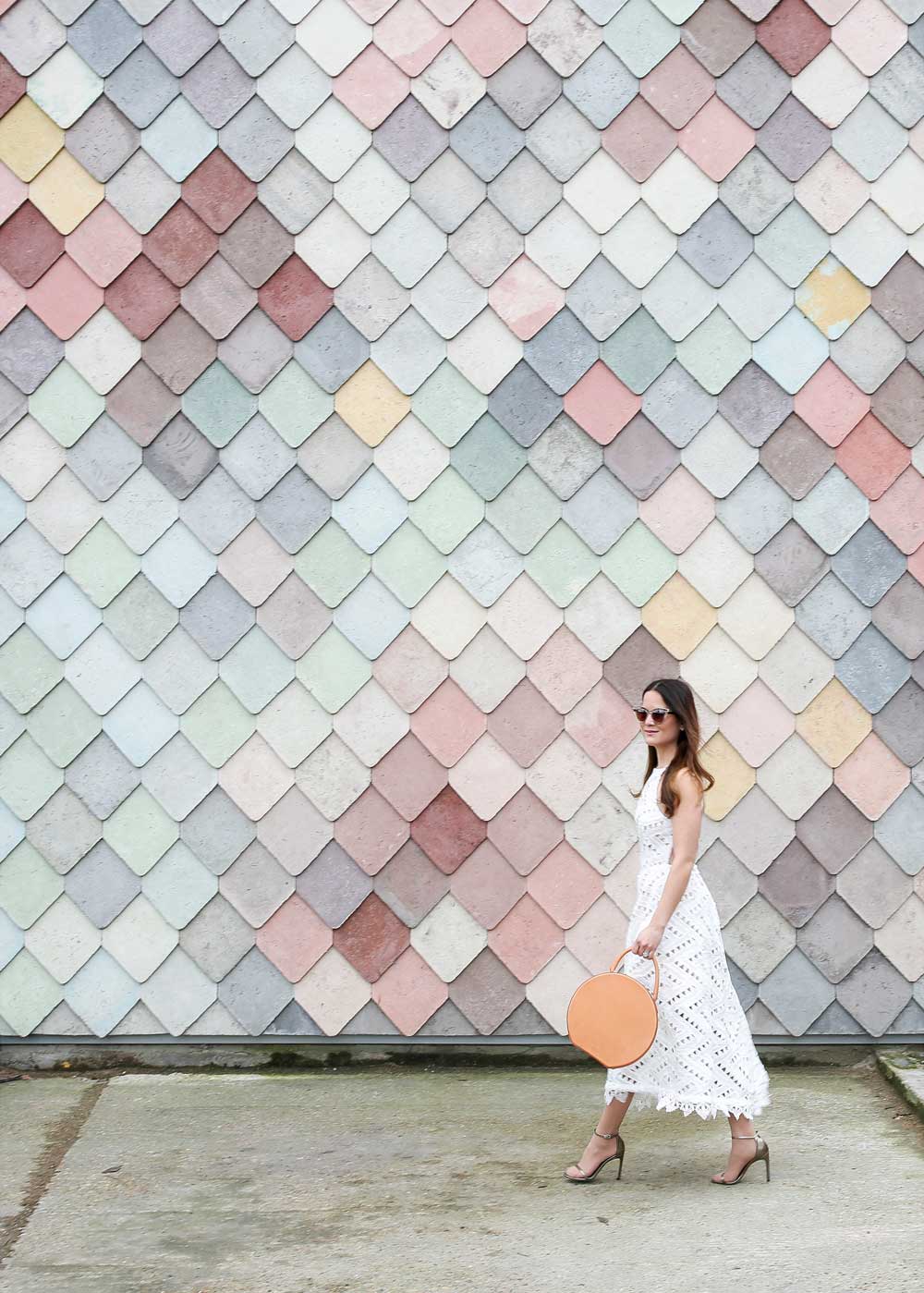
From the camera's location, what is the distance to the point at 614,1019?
3496mm

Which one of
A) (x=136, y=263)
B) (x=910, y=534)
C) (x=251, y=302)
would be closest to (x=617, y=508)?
(x=910, y=534)

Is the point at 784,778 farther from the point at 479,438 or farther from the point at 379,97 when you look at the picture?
the point at 379,97

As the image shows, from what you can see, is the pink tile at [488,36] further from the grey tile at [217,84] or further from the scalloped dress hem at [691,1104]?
the scalloped dress hem at [691,1104]

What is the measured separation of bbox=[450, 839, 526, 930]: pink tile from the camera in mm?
4582

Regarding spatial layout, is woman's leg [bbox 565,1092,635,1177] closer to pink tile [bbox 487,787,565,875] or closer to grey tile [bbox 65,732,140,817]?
pink tile [bbox 487,787,565,875]

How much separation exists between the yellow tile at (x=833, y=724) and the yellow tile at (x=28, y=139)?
309 centimetres

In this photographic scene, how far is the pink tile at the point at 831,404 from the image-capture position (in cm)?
462

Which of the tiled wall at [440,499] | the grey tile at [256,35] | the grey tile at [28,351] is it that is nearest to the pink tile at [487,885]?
the tiled wall at [440,499]

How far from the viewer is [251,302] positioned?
4.59 meters

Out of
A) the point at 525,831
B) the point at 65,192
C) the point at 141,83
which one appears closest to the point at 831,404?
the point at 525,831

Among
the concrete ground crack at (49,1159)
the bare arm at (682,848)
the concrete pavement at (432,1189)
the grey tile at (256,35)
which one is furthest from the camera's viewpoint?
the grey tile at (256,35)

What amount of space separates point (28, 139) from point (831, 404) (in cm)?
A: 278

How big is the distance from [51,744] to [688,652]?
6.98ft

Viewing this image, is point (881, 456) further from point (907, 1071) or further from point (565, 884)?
point (907, 1071)
